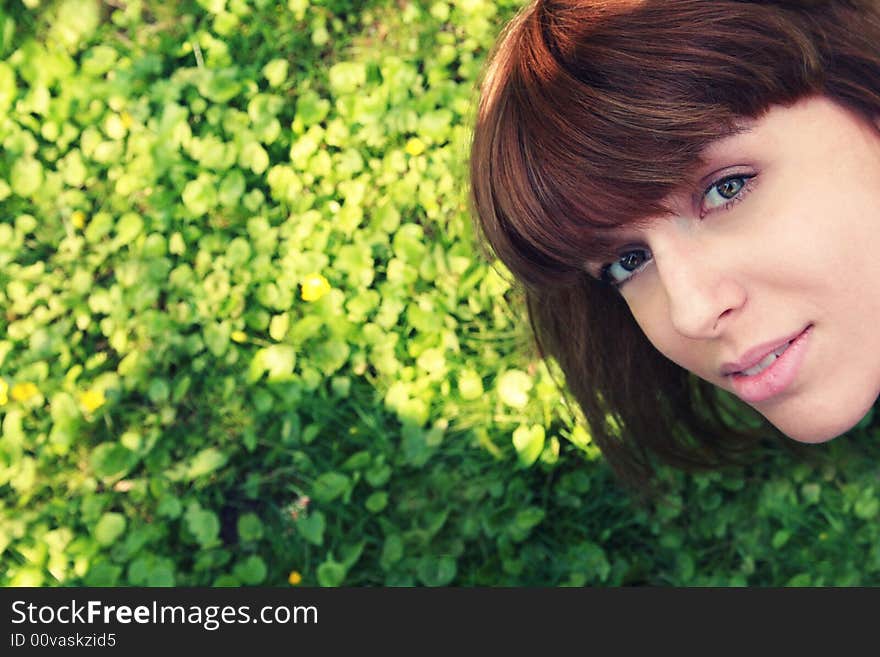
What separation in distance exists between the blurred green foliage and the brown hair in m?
0.81

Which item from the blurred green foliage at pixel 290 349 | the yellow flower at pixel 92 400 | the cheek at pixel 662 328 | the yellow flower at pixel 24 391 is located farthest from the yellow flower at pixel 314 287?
the cheek at pixel 662 328

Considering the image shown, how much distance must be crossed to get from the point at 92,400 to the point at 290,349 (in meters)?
0.57

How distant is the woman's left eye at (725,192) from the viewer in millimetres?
1686

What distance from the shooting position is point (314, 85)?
3061 millimetres

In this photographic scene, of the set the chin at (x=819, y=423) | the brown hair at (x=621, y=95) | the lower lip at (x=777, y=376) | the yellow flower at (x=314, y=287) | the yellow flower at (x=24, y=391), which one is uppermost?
the yellow flower at (x=314, y=287)

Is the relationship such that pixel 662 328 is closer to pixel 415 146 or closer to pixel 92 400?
pixel 415 146

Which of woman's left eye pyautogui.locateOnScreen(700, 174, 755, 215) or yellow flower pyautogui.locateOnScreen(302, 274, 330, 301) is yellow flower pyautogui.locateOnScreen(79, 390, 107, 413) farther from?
woman's left eye pyautogui.locateOnScreen(700, 174, 755, 215)

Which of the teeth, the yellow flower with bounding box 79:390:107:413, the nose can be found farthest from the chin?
the yellow flower with bounding box 79:390:107:413

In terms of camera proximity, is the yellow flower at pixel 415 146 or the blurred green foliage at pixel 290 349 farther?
the yellow flower at pixel 415 146

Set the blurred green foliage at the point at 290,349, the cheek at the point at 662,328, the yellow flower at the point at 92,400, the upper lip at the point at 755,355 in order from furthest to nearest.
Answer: the yellow flower at the point at 92,400 → the blurred green foliage at the point at 290,349 → the cheek at the point at 662,328 → the upper lip at the point at 755,355

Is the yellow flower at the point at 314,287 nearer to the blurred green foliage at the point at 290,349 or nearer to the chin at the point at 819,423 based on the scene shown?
the blurred green foliage at the point at 290,349

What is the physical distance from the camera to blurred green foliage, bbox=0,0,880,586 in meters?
2.72

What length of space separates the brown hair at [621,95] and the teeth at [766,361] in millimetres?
346

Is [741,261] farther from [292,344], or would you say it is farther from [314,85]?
[314,85]
